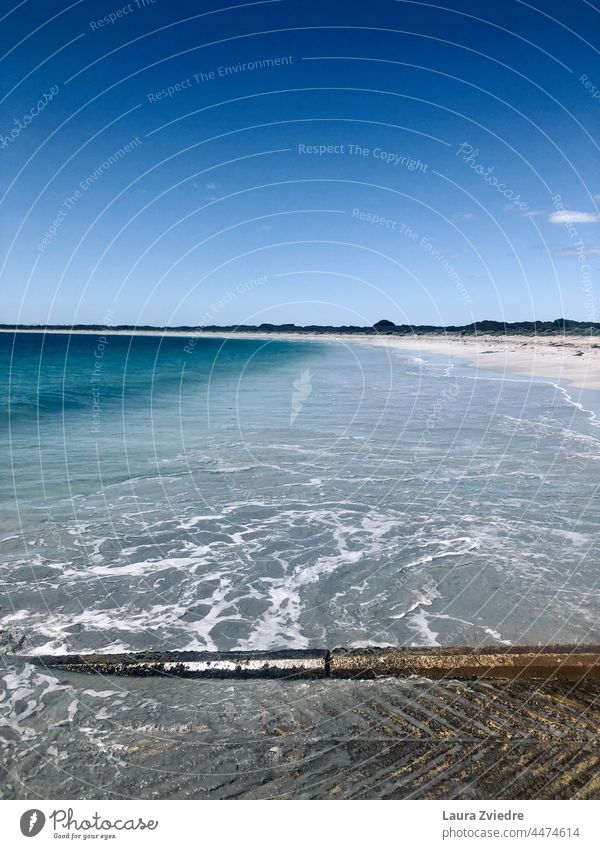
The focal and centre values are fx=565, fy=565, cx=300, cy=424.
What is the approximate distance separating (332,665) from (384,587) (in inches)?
115

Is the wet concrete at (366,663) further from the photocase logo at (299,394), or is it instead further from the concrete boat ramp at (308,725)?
the photocase logo at (299,394)

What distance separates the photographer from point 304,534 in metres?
10.7

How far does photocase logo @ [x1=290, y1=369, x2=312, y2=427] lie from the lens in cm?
2710

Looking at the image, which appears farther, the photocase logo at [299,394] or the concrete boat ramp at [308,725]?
the photocase logo at [299,394]

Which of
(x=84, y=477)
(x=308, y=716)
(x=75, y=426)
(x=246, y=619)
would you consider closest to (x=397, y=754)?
(x=308, y=716)

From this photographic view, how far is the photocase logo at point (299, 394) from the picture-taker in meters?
27.1

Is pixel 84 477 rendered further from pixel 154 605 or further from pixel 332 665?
pixel 332 665

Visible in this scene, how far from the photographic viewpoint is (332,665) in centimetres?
556
